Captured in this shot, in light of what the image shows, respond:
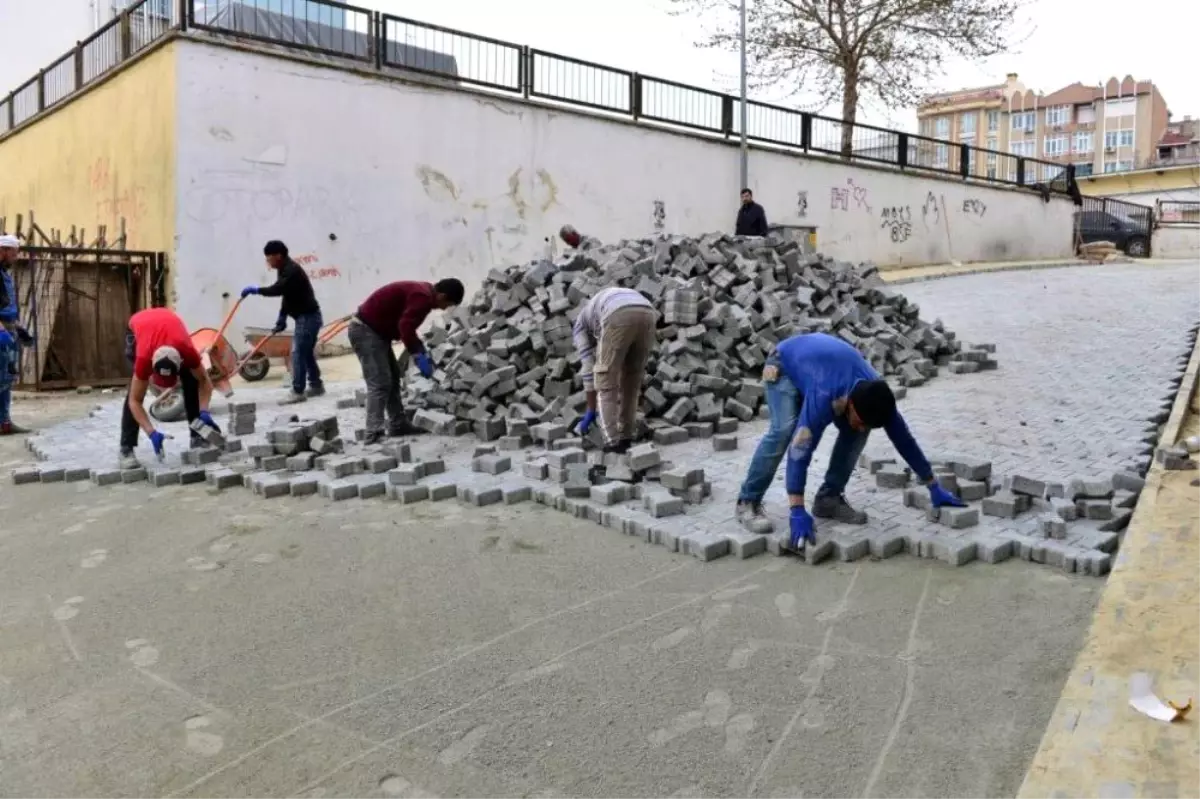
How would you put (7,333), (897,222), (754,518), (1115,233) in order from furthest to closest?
(1115,233)
(897,222)
(7,333)
(754,518)

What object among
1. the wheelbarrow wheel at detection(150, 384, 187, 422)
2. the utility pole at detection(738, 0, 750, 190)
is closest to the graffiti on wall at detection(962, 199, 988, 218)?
the utility pole at detection(738, 0, 750, 190)

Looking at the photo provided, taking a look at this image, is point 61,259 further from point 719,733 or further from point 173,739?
point 719,733

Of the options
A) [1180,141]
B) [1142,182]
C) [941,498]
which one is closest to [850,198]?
[941,498]

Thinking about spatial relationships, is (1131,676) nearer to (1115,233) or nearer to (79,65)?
(79,65)

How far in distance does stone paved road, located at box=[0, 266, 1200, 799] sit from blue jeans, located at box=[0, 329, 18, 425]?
136 inches

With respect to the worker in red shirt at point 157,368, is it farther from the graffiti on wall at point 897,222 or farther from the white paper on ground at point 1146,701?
the graffiti on wall at point 897,222

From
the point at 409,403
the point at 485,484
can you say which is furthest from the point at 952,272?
the point at 485,484

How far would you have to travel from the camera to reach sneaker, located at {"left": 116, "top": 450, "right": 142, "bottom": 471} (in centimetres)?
693

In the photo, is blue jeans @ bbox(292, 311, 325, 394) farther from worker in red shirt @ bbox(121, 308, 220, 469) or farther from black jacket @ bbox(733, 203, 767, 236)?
black jacket @ bbox(733, 203, 767, 236)

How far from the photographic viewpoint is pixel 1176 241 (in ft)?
99.6

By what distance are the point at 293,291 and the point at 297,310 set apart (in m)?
0.20

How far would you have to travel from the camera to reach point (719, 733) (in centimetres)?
321

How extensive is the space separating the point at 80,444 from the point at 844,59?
20.8m

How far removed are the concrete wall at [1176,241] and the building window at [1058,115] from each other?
56.0 metres
